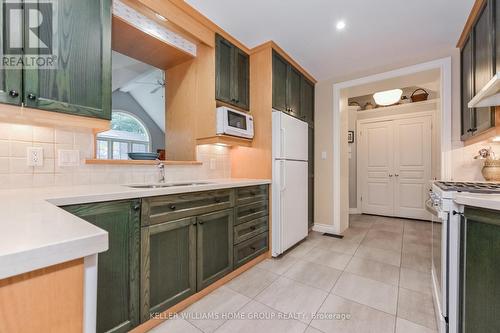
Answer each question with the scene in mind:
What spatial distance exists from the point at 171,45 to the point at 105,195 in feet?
5.25

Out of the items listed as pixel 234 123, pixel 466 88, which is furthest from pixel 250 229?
pixel 466 88

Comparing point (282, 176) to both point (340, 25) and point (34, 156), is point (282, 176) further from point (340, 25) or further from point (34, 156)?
point (34, 156)

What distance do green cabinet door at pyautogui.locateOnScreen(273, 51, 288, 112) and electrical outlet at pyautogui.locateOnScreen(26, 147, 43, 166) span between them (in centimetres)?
213

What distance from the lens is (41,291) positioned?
0.43m

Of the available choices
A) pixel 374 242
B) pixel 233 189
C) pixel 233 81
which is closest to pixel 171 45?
pixel 233 81

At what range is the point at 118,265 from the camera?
1.25 m

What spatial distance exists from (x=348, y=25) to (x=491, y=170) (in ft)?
6.49

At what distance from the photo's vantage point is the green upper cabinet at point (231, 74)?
232cm

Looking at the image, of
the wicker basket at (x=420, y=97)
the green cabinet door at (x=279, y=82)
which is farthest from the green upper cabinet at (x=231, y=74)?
the wicker basket at (x=420, y=97)

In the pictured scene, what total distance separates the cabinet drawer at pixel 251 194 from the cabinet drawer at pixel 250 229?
0.22 metres

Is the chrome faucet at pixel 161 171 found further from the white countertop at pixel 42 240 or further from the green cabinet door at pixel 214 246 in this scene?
the white countertop at pixel 42 240

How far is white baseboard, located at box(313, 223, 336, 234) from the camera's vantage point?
3387 mm

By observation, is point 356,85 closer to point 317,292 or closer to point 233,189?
point 233,189

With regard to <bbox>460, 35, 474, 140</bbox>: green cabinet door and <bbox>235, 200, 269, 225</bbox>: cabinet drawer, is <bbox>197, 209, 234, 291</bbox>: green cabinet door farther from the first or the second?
<bbox>460, 35, 474, 140</bbox>: green cabinet door
